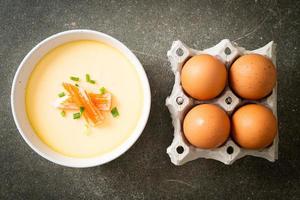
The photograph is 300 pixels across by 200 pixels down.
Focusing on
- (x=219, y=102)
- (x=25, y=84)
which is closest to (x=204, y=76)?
(x=219, y=102)

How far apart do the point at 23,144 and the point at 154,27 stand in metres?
0.50

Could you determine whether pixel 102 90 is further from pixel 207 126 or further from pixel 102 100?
pixel 207 126

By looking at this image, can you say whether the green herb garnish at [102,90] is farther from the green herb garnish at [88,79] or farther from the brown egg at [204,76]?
the brown egg at [204,76]

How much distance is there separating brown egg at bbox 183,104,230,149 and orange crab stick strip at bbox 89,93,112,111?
0.63 feet

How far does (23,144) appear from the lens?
42.0 inches

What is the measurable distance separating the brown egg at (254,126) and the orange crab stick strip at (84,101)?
33 cm

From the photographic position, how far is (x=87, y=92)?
89 centimetres

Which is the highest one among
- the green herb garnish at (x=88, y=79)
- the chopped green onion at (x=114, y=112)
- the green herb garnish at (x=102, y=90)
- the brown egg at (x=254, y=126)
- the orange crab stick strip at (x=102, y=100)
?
the green herb garnish at (x=88, y=79)

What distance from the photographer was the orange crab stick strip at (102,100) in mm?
882

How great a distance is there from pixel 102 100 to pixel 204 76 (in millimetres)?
247

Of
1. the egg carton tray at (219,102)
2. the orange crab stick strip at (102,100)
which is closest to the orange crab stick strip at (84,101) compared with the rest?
the orange crab stick strip at (102,100)

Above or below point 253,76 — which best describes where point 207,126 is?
below

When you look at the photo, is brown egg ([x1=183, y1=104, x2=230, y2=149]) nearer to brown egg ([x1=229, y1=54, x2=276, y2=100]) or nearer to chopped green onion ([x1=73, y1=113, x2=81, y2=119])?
brown egg ([x1=229, y1=54, x2=276, y2=100])

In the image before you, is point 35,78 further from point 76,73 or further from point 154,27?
point 154,27
